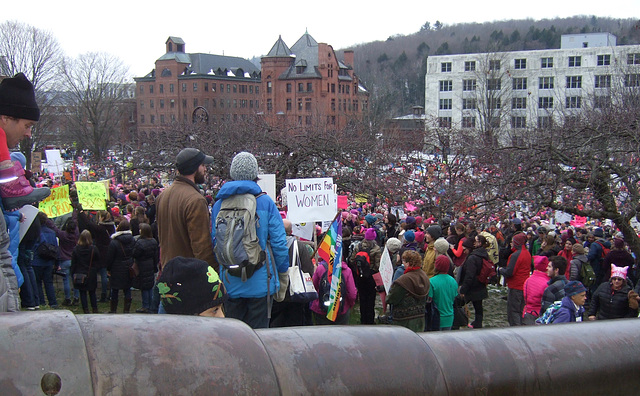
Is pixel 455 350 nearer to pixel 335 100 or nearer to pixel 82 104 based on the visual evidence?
pixel 82 104

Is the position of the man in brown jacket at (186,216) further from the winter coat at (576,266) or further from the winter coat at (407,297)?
the winter coat at (576,266)

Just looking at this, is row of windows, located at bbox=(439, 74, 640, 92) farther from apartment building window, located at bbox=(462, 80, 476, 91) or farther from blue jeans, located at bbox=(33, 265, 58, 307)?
blue jeans, located at bbox=(33, 265, 58, 307)

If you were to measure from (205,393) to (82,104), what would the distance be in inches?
2974

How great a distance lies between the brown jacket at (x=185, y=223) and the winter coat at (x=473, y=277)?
19.5ft

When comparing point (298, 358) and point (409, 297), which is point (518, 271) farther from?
point (298, 358)

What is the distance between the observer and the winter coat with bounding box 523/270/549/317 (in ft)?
28.2

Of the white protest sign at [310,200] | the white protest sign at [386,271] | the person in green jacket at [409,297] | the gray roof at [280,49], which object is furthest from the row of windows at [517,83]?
the person in green jacket at [409,297]

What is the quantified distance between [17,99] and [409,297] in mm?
5792

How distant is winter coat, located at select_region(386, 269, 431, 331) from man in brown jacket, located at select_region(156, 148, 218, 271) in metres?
3.28

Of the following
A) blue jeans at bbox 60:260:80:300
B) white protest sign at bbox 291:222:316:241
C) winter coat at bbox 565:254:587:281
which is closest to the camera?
white protest sign at bbox 291:222:316:241

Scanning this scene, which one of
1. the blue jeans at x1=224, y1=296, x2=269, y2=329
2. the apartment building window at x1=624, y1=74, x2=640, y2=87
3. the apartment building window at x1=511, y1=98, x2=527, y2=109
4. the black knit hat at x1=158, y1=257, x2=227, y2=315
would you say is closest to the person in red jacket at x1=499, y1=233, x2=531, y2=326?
the blue jeans at x1=224, y1=296, x2=269, y2=329

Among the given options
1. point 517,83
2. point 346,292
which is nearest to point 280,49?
point 517,83

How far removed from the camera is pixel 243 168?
15.9ft

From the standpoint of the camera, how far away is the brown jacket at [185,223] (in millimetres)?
4633
